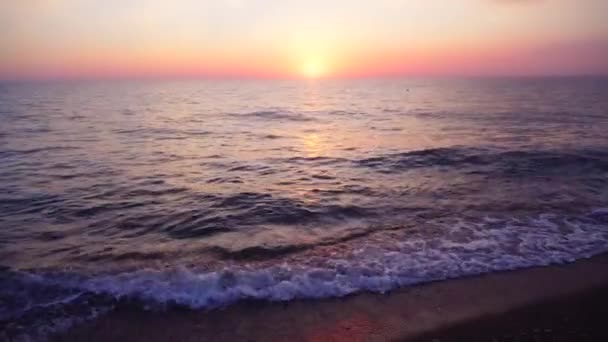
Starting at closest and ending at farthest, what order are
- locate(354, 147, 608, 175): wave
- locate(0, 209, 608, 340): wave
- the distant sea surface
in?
locate(0, 209, 608, 340): wave → the distant sea surface → locate(354, 147, 608, 175): wave

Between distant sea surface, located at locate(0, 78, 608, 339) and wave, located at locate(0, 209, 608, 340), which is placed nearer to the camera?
wave, located at locate(0, 209, 608, 340)

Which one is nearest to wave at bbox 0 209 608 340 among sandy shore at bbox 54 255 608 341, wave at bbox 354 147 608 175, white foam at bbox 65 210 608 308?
white foam at bbox 65 210 608 308

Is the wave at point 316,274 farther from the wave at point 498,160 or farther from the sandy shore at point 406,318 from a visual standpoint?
the wave at point 498,160

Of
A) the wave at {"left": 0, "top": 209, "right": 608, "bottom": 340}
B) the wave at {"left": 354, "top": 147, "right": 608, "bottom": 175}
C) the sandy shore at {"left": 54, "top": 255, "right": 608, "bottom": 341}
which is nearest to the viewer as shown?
the sandy shore at {"left": 54, "top": 255, "right": 608, "bottom": 341}

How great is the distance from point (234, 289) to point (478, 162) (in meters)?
14.4

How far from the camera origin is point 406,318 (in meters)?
6.16

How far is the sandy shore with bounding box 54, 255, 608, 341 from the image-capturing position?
575cm

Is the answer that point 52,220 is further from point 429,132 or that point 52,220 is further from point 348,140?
point 429,132

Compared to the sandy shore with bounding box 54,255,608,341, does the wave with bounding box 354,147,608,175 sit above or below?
above

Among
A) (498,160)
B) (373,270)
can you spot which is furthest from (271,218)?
(498,160)

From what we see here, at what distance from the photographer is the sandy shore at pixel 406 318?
227 inches

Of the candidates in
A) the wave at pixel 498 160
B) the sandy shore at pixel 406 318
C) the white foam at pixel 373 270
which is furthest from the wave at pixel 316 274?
the wave at pixel 498 160

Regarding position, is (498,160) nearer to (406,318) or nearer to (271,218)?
(271,218)

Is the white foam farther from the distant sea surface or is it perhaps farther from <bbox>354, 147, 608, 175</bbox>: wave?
<bbox>354, 147, 608, 175</bbox>: wave
